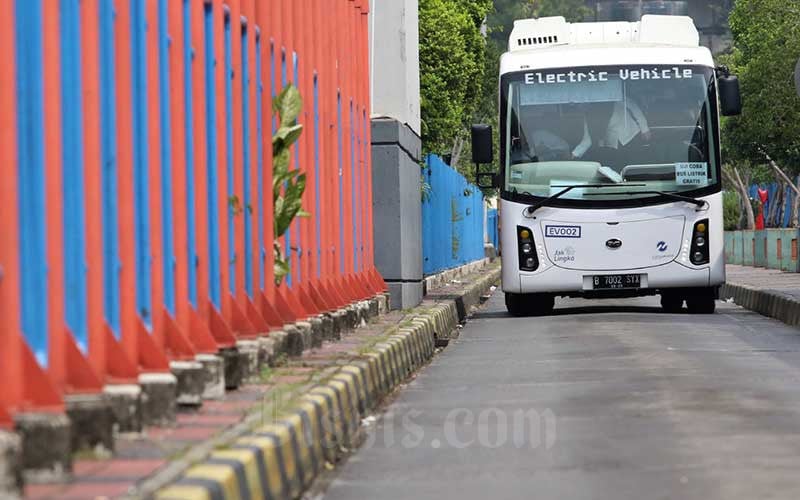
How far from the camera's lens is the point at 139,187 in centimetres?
953

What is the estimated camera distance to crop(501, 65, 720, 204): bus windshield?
22859mm

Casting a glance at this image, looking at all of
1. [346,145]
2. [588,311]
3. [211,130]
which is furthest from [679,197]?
[211,130]

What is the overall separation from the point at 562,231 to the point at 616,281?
2.90ft

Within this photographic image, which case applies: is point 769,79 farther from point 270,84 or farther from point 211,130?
point 211,130

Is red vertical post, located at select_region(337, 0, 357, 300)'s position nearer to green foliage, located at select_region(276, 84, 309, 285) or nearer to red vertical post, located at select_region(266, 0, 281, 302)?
red vertical post, located at select_region(266, 0, 281, 302)

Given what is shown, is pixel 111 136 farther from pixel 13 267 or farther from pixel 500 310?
pixel 500 310

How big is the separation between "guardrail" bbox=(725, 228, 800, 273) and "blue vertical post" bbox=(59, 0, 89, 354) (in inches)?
1308

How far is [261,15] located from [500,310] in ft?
48.0

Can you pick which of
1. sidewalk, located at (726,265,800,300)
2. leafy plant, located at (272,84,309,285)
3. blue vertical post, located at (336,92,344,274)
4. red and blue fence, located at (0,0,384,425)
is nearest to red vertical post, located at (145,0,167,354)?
red and blue fence, located at (0,0,384,425)

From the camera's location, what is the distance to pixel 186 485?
20.3 ft

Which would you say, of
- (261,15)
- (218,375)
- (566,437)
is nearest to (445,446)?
(566,437)

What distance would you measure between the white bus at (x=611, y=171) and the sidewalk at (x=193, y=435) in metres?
9.04

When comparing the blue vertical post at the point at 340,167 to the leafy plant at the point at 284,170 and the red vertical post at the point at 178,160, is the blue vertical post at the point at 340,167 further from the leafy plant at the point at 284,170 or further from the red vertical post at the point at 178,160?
the red vertical post at the point at 178,160

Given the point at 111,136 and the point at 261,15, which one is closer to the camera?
the point at 111,136
